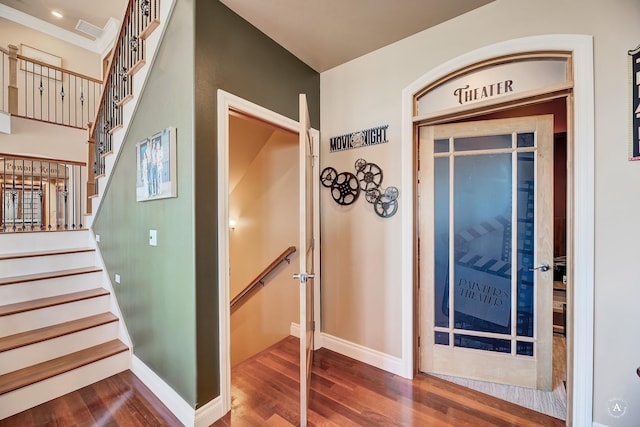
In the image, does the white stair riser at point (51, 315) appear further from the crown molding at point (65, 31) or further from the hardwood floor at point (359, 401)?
the crown molding at point (65, 31)

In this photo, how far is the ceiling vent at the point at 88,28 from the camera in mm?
4188

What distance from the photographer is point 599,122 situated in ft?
4.91

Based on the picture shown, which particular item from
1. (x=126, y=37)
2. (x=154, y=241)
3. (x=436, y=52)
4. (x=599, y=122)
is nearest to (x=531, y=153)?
(x=599, y=122)

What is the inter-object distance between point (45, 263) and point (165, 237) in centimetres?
188

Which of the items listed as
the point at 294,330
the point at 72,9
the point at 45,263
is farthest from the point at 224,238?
the point at 72,9

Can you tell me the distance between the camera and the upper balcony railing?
3867 mm

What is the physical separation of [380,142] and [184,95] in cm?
154

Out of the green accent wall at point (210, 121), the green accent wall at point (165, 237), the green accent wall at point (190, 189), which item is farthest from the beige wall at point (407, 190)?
the green accent wall at point (165, 237)

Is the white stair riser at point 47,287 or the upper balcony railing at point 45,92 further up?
the upper balcony railing at point 45,92

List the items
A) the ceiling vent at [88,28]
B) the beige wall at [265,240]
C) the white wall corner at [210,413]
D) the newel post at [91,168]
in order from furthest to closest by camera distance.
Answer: the ceiling vent at [88,28]
the newel post at [91,168]
the beige wall at [265,240]
the white wall corner at [210,413]

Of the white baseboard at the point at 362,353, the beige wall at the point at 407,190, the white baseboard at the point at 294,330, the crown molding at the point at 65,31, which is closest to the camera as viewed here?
the beige wall at the point at 407,190

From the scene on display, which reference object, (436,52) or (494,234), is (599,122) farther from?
(436,52)

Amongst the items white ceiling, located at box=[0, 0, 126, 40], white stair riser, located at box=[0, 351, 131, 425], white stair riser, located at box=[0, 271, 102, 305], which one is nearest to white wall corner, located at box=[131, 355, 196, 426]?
white stair riser, located at box=[0, 351, 131, 425]

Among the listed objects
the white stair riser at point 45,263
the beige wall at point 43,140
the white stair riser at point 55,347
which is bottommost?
the white stair riser at point 55,347
